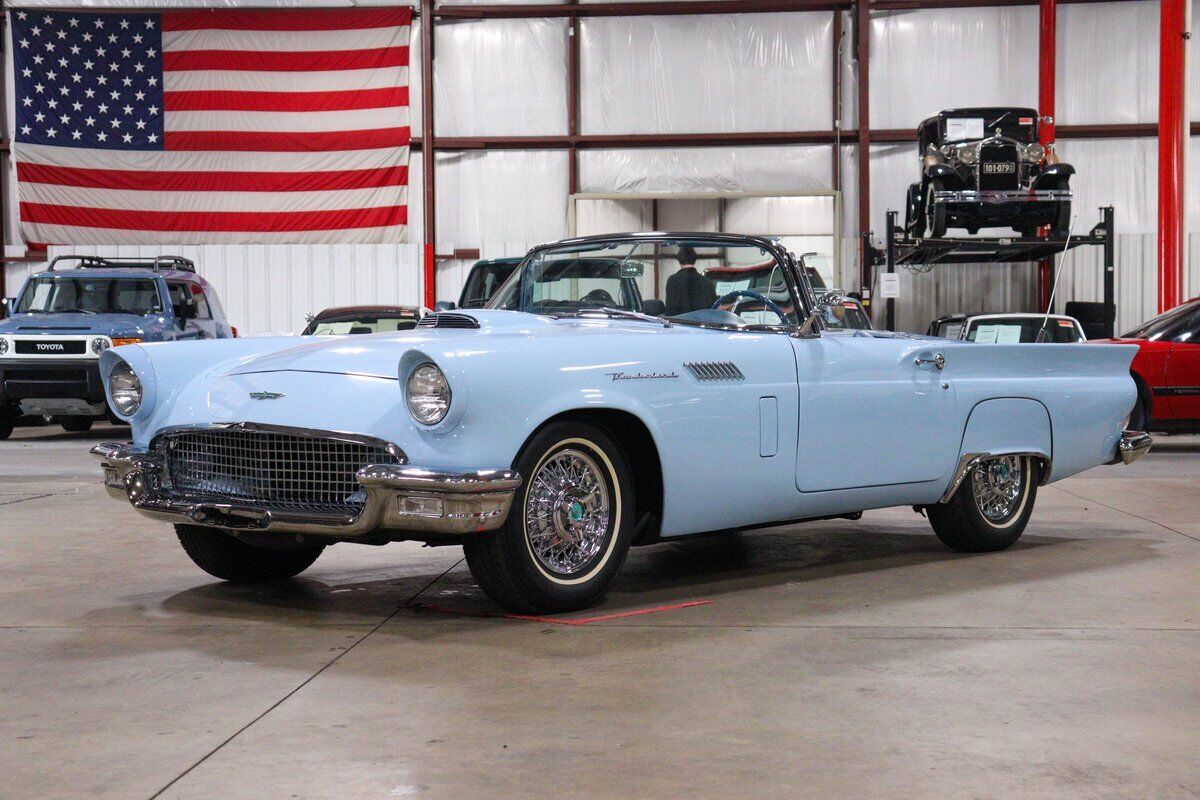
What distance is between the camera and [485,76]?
877 inches

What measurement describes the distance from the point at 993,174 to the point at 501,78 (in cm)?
846

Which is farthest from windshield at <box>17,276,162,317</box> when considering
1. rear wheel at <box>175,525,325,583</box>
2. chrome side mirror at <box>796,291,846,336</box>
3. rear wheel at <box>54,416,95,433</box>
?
chrome side mirror at <box>796,291,846,336</box>

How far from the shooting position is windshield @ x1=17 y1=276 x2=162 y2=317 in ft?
49.4

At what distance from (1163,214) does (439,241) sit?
1093cm

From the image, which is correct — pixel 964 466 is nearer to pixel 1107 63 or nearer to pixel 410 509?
pixel 410 509

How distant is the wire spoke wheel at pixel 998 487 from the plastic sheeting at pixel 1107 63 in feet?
53.9

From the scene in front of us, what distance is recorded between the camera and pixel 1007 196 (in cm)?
1738

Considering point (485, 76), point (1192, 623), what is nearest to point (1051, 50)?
point (485, 76)

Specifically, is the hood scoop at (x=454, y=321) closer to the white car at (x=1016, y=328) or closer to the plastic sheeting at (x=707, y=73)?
the white car at (x=1016, y=328)

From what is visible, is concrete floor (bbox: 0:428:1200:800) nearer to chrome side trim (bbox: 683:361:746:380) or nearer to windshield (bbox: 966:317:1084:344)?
chrome side trim (bbox: 683:361:746:380)

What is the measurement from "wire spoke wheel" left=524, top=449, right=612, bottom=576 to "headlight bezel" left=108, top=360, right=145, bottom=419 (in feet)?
5.56

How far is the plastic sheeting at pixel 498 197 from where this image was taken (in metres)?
22.2

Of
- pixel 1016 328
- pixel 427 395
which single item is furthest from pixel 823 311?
pixel 1016 328

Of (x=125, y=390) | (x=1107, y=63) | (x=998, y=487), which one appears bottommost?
(x=998, y=487)
